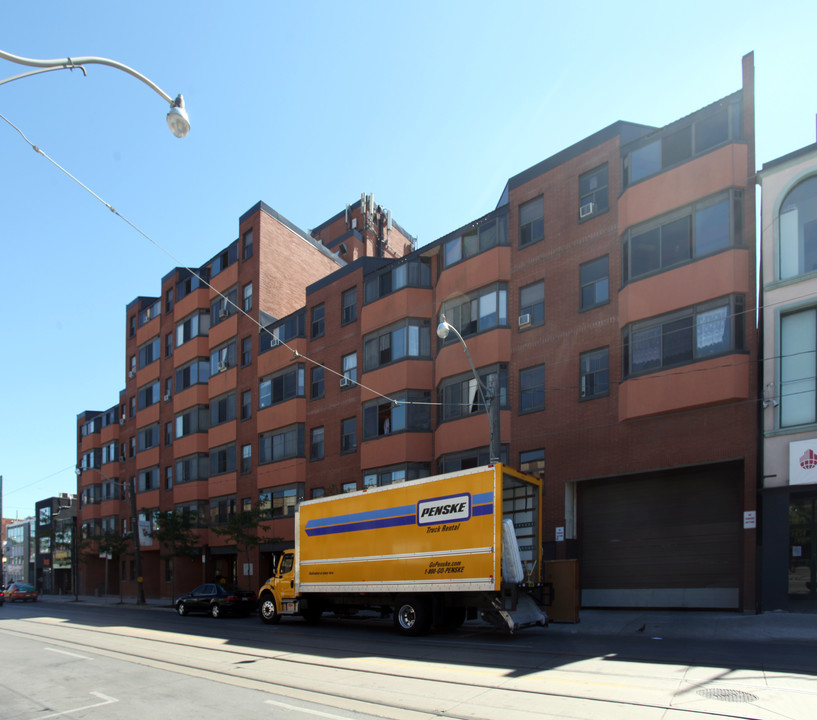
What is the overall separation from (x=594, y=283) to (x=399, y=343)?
1005cm

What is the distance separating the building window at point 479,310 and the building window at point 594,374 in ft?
13.1

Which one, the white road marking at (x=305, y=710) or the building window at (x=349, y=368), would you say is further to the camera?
the building window at (x=349, y=368)

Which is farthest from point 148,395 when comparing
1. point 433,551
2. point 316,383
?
point 433,551

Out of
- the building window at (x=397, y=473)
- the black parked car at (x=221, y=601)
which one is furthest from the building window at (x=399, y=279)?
the black parked car at (x=221, y=601)

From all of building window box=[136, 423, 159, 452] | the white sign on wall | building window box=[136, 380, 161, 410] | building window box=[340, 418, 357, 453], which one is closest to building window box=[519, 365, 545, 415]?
the white sign on wall

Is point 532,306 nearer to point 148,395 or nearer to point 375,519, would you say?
point 375,519

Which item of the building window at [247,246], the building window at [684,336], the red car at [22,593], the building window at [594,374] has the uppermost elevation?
the building window at [247,246]

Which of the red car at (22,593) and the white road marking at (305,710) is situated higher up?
the white road marking at (305,710)

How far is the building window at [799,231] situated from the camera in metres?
20.1

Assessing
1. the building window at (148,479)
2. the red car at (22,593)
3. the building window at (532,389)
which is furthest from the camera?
the building window at (148,479)

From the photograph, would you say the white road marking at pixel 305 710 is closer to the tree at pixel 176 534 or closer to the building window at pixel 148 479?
the tree at pixel 176 534

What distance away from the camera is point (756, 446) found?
20281mm

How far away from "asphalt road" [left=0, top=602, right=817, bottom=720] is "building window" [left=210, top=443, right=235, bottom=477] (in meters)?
25.1

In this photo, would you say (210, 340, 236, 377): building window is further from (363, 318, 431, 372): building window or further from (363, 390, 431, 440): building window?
(363, 390, 431, 440): building window
